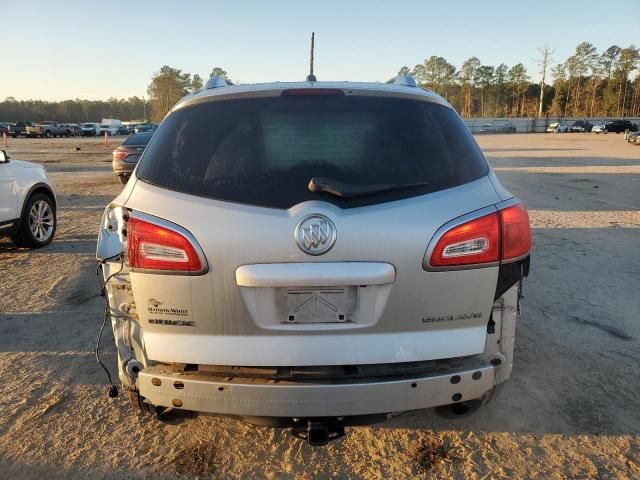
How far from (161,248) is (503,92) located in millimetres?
131157

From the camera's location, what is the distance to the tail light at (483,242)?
82.8 inches

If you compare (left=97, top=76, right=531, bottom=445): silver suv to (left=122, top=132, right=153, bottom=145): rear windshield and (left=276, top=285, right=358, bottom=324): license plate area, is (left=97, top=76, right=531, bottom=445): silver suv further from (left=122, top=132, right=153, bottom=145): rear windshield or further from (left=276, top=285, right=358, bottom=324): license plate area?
(left=122, top=132, right=153, bottom=145): rear windshield

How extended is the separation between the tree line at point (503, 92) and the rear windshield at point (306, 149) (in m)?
100

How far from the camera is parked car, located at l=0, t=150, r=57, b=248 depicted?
656 cm

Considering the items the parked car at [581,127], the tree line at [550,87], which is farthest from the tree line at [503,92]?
the parked car at [581,127]

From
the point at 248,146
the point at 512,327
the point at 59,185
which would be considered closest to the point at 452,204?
the point at 512,327

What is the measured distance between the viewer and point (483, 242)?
2152 mm

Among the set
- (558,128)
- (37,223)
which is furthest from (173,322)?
(558,128)

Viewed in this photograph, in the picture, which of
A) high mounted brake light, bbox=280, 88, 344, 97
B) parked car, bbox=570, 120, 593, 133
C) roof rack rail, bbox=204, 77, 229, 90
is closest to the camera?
high mounted brake light, bbox=280, 88, 344, 97

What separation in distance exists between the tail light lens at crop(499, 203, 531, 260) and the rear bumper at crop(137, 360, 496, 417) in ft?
1.81

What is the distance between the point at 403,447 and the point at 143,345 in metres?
1.51

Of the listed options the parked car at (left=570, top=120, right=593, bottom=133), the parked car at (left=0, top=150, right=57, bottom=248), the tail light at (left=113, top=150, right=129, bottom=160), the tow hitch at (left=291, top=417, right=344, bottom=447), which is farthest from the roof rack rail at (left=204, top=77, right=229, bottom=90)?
the parked car at (left=570, top=120, right=593, bottom=133)

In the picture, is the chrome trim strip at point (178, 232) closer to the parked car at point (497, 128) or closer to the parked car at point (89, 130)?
the parked car at point (89, 130)

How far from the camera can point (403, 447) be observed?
8.93ft
